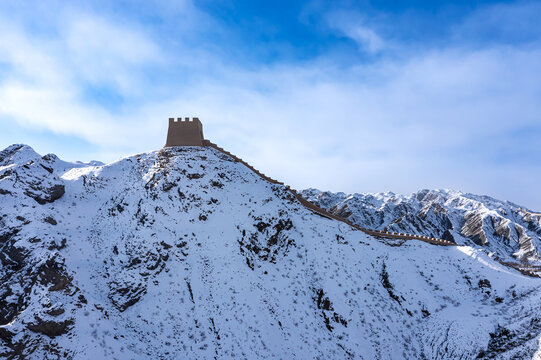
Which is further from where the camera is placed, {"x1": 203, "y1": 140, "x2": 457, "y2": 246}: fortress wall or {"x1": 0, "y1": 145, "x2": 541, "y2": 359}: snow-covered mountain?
{"x1": 203, "y1": 140, "x2": 457, "y2": 246}: fortress wall

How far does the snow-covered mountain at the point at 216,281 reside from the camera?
20.9 meters

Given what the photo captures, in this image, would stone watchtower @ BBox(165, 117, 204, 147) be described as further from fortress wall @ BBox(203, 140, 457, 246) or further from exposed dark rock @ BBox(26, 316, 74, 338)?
exposed dark rock @ BBox(26, 316, 74, 338)

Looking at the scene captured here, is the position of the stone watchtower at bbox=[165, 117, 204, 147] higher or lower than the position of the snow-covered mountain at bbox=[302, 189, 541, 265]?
higher

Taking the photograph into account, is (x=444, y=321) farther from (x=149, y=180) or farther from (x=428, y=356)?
(x=149, y=180)

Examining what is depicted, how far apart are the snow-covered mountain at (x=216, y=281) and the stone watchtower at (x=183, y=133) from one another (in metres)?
7.48

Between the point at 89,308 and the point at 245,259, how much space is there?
42.7 feet

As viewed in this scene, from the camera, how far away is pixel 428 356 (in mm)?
24062

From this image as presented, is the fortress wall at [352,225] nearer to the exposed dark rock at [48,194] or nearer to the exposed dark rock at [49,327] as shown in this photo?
the exposed dark rock at [48,194]

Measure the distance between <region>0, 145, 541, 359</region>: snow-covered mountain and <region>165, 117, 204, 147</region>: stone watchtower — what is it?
24.6 ft

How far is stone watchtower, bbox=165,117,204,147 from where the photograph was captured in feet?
144

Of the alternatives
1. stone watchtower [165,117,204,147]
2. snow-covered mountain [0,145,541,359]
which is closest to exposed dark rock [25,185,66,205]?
snow-covered mountain [0,145,541,359]

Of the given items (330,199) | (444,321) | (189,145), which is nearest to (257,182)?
(189,145)

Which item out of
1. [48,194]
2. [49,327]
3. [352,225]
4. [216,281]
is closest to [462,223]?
[352,225]

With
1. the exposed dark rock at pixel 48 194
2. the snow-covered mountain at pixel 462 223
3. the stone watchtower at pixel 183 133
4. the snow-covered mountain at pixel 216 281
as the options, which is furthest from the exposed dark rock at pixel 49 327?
the snow-covered mountain at pixel 462 223
